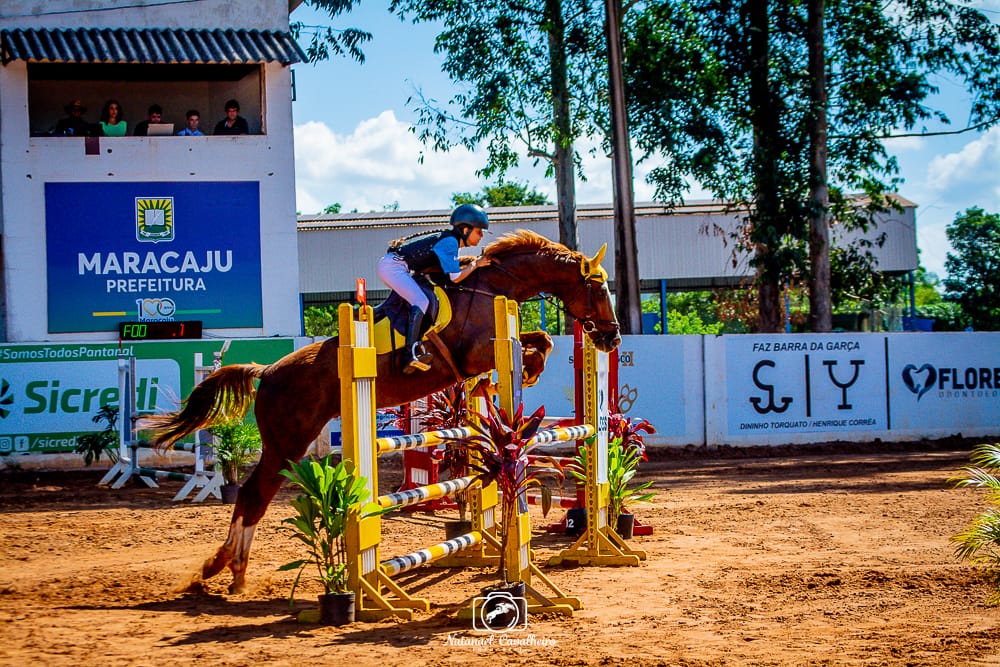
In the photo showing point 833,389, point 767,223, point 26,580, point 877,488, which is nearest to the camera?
point 26,580

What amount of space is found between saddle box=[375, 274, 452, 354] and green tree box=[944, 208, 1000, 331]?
26317mm

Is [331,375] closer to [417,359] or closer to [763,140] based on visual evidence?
[417,359]

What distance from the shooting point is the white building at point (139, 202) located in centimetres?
1684

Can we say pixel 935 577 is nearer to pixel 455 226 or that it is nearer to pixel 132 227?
pixel 455 226

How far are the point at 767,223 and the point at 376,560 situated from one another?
1528cm

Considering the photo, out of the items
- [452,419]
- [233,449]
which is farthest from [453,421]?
[233,449]

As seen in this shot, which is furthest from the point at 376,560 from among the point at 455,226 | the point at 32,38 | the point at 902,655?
the point at 32,38

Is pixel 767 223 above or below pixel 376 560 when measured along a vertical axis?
above

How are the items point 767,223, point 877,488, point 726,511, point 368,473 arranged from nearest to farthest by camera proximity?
point 368,473 < point 726,511 < point 877,488 < point 767,223

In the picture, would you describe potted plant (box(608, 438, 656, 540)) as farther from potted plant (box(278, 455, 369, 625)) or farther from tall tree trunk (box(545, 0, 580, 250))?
tall tree trunk (box(545, 0, 580, 250))

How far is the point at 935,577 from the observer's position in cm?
607

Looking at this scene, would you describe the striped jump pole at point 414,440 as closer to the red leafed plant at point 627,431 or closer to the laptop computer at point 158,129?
the red leafed plant at point 627,431

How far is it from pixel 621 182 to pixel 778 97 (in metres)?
3.79

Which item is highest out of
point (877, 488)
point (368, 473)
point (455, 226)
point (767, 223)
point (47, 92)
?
point (47, 92)
